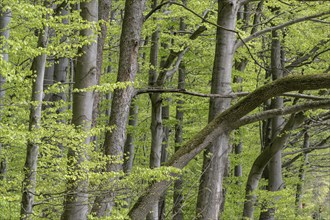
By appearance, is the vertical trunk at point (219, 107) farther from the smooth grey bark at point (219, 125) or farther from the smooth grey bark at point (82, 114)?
the smooth grey bark at point (82, 114)

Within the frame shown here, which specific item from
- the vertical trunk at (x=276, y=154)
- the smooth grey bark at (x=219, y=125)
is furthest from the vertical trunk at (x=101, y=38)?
the vertical trunk at (x=276, y=154)

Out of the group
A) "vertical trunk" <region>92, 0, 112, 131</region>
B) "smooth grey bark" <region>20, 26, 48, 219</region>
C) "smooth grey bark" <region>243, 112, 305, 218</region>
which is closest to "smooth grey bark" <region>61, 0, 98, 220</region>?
"smooth grey bark" <region>20, 26, 48, 219</region>

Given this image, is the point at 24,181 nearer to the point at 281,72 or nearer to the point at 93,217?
the point at 93,217

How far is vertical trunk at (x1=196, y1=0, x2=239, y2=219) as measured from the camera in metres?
7.04

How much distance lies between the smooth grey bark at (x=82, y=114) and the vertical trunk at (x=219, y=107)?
69.7 inches

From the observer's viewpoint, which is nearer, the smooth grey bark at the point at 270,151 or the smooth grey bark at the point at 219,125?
the smooth grey bark at the point at 219,125

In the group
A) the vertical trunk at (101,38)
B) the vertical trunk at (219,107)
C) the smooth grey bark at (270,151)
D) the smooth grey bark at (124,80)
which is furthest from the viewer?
the smooth grey bark at (270,151)

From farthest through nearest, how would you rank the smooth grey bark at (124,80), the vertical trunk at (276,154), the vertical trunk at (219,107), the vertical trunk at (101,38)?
the vertical trunk at (276,154)
the vertical trunk at (101,38)
the vertical trunk at (219,107)
the smooth grey bark at (124,80)

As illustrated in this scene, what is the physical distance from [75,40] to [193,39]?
4683 mm

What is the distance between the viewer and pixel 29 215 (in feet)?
21.1

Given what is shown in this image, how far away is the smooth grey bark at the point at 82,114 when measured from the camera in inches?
251

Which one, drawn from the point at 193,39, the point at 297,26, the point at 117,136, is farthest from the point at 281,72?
the point at 117,136

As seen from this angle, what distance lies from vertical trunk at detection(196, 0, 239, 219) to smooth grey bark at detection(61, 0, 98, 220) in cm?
177

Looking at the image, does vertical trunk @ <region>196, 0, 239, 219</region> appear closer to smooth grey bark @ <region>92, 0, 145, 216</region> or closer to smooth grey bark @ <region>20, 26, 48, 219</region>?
smooth grey bark @ <region>92, 0, 145, 216</region>
